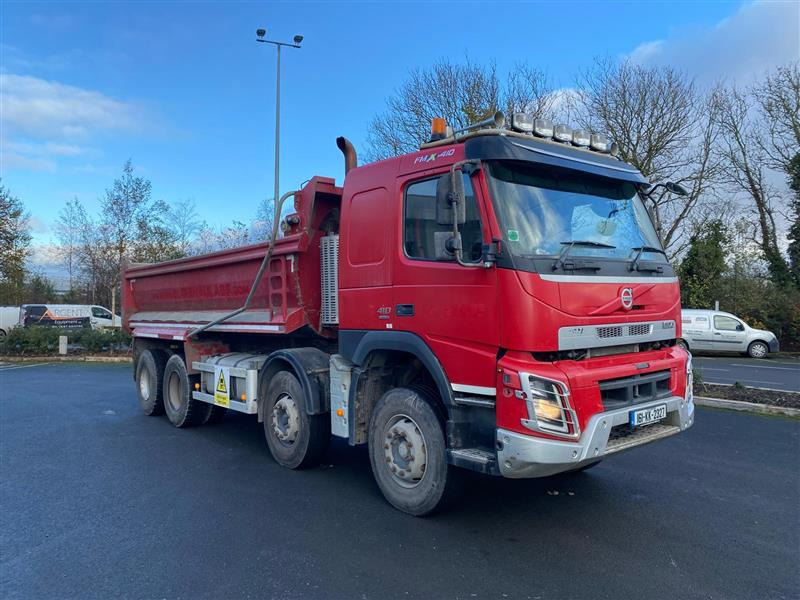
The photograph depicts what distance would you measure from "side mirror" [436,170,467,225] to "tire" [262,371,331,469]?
2561 mm

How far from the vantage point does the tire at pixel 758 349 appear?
20.0 meters

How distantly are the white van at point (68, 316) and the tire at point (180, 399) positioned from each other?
20788 mm

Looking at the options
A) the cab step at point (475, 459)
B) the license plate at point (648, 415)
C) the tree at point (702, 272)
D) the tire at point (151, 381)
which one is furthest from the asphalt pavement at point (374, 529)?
the tree at point (702, 272)

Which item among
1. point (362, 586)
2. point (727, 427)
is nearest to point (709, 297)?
point (727, 427)

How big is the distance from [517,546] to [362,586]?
122cm

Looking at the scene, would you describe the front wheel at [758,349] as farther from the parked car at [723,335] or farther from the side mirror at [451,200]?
the side mirror at [451,200]

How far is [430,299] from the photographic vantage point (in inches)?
177

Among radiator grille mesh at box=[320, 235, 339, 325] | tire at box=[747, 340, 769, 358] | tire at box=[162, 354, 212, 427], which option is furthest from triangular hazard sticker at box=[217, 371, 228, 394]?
tire at box=[747, 340, 769, 358]

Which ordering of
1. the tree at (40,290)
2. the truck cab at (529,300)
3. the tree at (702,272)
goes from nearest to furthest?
the truck cab at (529,300) < the tree at (702,272) < the tree at (40,290)

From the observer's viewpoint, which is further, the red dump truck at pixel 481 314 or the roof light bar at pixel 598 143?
the roof light bar at pixel 598 143

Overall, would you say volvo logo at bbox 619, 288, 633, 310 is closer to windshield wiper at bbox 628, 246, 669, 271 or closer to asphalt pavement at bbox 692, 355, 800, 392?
windshield wiper at bbox 628, 246, 669, 271

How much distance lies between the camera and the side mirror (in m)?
4.08

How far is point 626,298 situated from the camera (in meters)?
4.32

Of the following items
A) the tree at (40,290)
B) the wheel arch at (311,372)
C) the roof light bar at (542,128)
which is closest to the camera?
the roof light bar at (542,128)
